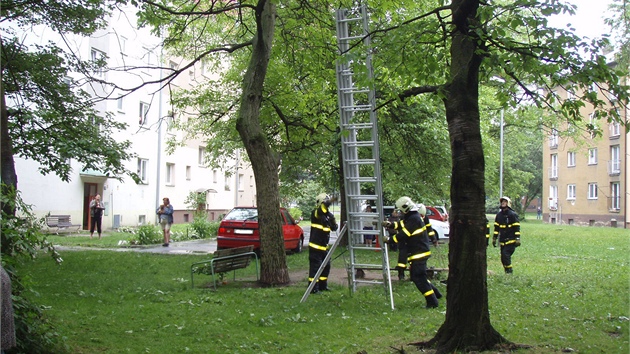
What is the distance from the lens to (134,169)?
3228cm

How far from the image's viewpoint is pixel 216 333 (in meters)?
7.36

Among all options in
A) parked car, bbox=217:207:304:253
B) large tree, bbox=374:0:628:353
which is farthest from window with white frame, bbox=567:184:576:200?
large tree, bbox=374:0:628:353

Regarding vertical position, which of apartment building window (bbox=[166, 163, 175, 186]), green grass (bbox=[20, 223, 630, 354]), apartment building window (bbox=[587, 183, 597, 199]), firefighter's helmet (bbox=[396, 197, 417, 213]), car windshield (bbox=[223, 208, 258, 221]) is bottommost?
green grass (bbox=[20, 223, 630, 354])

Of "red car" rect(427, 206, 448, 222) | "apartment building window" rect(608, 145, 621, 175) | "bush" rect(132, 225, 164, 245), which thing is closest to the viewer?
"bush" rect(132, 225, 164, 245)

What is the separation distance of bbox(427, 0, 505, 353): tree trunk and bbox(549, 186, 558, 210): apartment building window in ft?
164

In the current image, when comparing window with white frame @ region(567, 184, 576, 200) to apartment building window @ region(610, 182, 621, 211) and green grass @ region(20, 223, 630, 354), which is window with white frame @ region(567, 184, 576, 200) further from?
green grass @ region(20, 223, 630, 354)

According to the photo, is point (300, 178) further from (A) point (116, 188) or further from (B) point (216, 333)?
(B) point (216, 333)

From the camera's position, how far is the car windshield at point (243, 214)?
59.1ft

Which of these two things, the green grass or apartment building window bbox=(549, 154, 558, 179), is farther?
apartment building window bbox=(549, 154, 558, 179)

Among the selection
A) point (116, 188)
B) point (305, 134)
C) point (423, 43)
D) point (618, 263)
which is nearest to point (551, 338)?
point (423, 43)

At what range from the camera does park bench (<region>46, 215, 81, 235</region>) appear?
83.4 ft

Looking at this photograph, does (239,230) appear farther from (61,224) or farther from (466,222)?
(61,224)

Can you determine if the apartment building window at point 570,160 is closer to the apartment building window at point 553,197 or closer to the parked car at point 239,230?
the apartment building window at point 553,197

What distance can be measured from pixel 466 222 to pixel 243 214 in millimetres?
12615
